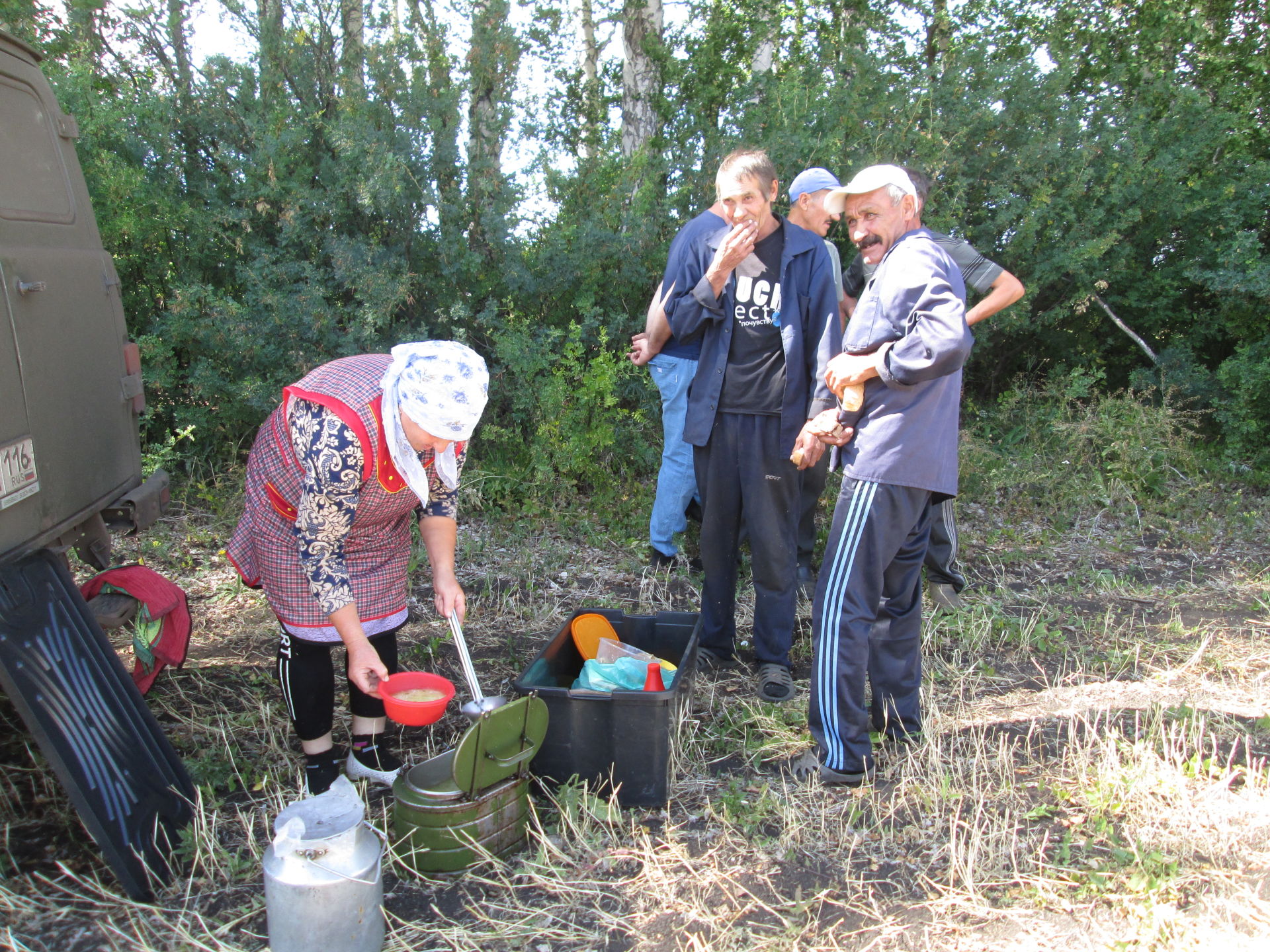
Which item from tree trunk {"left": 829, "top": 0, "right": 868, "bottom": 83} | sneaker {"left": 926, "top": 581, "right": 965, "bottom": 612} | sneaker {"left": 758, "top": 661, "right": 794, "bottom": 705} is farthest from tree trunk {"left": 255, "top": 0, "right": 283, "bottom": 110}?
sneaker {"left": 926, "top": 581, "right": 965, "bottom": 612}

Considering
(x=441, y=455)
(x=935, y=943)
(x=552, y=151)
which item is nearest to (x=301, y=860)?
(x=441, y=455)

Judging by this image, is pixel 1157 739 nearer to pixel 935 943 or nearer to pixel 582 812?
pixel 935 943

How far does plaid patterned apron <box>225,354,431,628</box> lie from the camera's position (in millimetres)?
2502

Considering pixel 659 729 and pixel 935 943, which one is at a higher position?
pixel 659 729

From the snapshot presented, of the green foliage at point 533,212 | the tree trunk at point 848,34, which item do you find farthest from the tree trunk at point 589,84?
the tree trunk at point 848,34

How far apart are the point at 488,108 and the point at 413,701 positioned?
4.93 m

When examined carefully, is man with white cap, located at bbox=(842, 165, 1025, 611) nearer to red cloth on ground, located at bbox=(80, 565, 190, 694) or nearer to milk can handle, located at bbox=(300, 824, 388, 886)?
milk can handle, located at bbox=(300, 824, 388, 886)

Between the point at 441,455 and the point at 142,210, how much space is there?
4.26 m

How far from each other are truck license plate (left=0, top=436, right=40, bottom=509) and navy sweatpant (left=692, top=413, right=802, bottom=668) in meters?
2.30

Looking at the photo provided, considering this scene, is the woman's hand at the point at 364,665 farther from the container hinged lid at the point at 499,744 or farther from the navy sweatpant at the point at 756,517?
the navy sweatpant at the point at 756,517

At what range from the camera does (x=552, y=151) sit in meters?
6.55

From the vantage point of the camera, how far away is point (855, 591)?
114 inches

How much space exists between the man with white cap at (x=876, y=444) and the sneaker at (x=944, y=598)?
167 cm

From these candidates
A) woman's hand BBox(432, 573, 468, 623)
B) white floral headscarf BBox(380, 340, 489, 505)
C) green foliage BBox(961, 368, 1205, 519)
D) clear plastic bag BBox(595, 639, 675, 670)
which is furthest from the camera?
green foliage BBox(961, 368, 1205, 519)
